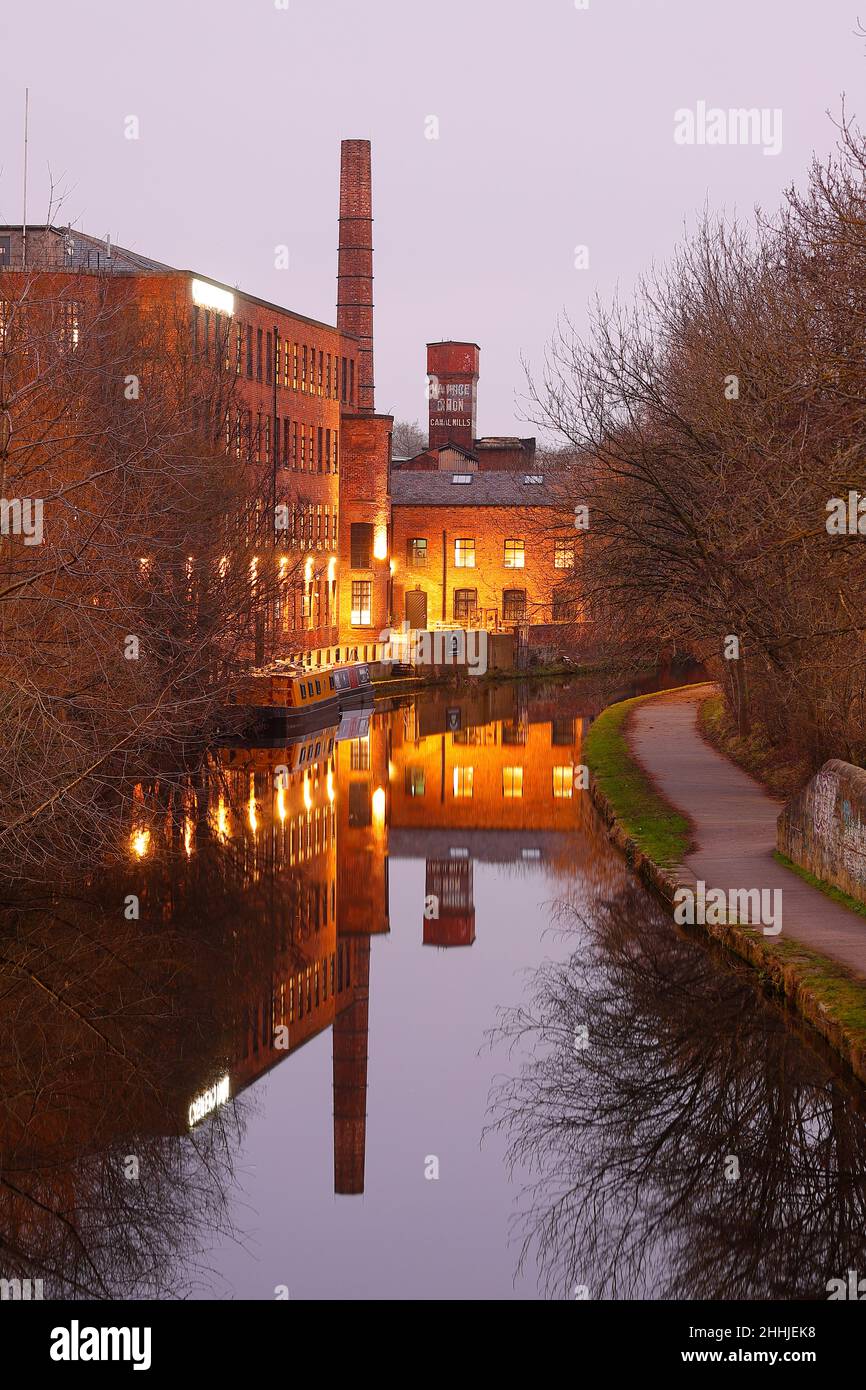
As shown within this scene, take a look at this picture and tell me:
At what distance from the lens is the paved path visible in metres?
13.1

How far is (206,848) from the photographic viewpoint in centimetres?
2091

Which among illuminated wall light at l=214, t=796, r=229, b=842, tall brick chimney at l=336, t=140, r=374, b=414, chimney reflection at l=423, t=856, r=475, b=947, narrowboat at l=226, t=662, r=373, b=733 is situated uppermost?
tall brick chimney at l=336, t=140, r=374, b=414

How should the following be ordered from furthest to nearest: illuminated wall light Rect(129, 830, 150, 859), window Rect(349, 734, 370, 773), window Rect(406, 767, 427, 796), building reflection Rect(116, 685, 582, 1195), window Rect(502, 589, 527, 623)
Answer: window Rect(502, 589, 527, 623), window Rect(349, 734, 370, 773), window Rect(406, 767, 427, 796), illuminated wall light Rect(129, 830, 150, 859), building reflection Rect(116, 685, 582, 1195)

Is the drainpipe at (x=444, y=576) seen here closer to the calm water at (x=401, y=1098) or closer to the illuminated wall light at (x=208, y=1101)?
the calm water at (x=401, y=1098)

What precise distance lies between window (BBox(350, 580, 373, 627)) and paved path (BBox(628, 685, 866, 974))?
2254 cm

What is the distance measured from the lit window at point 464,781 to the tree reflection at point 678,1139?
1333 centimetres

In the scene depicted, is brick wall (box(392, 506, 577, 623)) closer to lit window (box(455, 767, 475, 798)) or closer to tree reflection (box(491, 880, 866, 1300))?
lit window (box(455, 767, 475, 798))

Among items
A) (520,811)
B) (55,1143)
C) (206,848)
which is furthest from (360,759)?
(55,1143)

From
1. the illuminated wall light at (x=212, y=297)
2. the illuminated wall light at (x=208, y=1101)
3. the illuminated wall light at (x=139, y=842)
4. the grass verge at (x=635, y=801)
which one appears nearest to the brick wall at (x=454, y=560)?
the illuminated wall light at (x=212, y=297)

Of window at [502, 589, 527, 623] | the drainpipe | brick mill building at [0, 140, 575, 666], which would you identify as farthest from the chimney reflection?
the drainpipe

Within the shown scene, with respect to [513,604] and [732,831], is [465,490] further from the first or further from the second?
[732,831]

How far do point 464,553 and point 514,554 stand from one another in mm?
1785

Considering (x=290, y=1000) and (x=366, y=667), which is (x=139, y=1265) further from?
(x=366, y=667)
